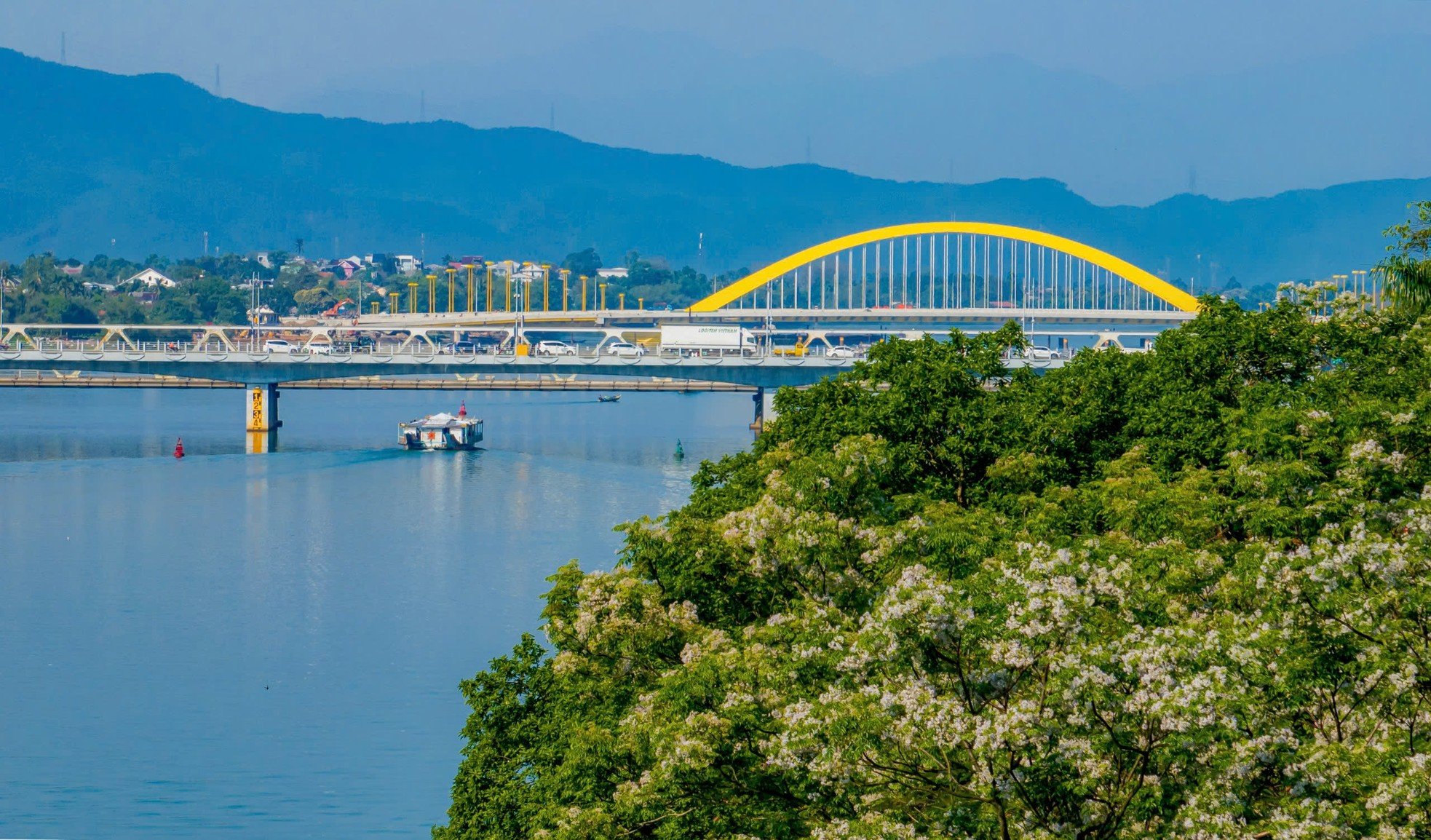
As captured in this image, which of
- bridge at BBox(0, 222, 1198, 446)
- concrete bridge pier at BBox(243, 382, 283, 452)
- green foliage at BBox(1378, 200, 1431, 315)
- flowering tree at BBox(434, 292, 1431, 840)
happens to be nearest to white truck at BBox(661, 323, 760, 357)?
bridge at BBox(0, 222, 1198, 446)

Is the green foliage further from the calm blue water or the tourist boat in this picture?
the tourist boat

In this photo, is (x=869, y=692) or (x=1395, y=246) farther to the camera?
(x=1395, y=246)

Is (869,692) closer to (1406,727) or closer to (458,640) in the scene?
(1406,727)

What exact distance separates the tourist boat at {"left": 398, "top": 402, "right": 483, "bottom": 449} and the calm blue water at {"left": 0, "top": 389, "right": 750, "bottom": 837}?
1.89 meters

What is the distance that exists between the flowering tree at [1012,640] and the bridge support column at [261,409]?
211ft

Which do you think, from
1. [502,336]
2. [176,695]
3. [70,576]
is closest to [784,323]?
[502,336]

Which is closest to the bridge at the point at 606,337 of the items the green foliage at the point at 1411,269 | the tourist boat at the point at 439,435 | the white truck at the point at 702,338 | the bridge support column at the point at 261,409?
the bridge support column at the point at 261,409

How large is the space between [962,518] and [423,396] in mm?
121626

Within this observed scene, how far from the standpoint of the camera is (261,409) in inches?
3420

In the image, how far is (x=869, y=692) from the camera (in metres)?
13.1

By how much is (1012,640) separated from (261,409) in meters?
77.3

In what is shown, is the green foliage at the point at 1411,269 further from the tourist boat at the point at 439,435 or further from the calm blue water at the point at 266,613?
the tourist boat at the point at 439,435

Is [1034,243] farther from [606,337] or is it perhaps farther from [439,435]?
[439,435]

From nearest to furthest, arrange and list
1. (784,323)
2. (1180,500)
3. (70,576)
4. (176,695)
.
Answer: (1180,500)
(176,695)
(70,576)
(784,323)
